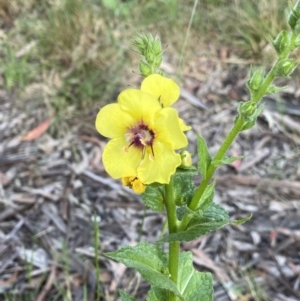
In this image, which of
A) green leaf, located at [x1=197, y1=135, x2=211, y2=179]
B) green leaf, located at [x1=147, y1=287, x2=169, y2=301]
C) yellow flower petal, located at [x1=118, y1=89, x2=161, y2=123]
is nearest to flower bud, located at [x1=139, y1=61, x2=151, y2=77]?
yellow flower petal, located at [x1=118, y1=89, x2=161, y2=123]

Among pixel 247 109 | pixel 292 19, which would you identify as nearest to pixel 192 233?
pixel 247 109

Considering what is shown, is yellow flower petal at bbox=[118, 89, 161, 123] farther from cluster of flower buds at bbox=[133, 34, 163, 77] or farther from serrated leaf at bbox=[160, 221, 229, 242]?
serrated leaf at bbox=[160, 221, 229, 242]

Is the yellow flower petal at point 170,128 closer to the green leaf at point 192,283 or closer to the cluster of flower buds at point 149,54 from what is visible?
the cluster of flower buds at point 149,54

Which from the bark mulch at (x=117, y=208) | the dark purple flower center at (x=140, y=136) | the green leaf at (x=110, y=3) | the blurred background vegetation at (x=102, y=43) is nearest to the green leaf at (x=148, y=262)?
the dark purple flower center at (x=140, y=136)

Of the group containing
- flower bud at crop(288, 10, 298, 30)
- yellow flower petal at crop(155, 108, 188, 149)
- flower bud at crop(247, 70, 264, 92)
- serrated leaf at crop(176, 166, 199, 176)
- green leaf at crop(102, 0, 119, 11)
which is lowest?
green leaf at crop(102, 0, 119, 11)

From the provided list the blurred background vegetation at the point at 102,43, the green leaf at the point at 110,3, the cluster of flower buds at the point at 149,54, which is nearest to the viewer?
the cluster of flower buds at the point at 149,54

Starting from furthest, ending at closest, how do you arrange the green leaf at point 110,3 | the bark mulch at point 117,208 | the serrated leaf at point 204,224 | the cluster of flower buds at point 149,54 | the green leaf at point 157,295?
the green leaf at point 110,3
the bark mulch at point 117,208
the green leaf at point 157,295
the serrated leaf at point 204,224
the cluster of flower buds at point 149,54

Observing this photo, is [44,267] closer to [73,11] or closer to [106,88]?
[106,88]
